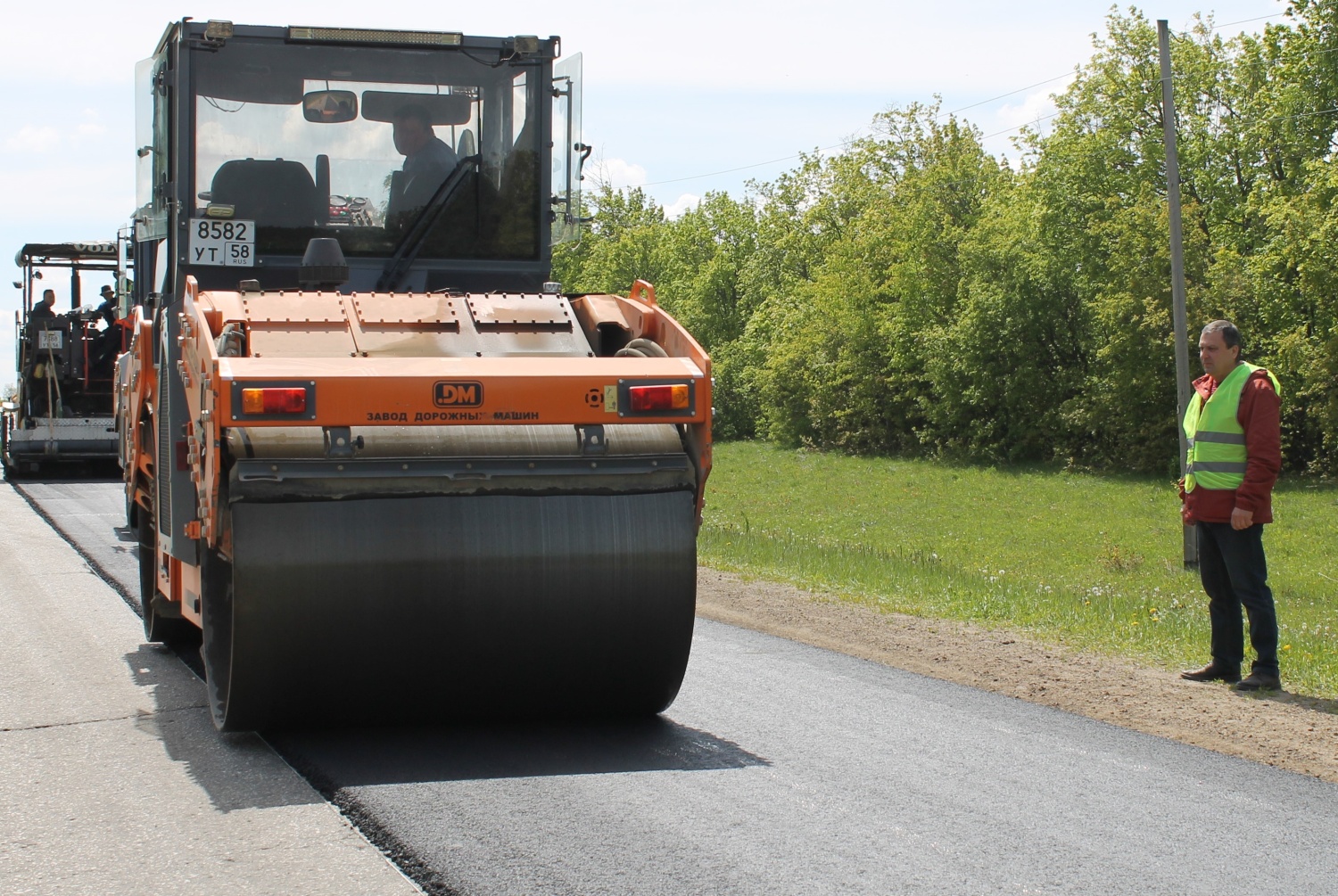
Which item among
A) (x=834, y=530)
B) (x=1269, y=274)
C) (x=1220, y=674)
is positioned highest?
(x=1269, y=274)

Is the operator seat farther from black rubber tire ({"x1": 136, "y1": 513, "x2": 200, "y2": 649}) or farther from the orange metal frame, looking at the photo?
black rubber tire ({"x1": 136, "y1": 513, "x2": 200, "y2": 649})

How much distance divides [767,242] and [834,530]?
113 ft

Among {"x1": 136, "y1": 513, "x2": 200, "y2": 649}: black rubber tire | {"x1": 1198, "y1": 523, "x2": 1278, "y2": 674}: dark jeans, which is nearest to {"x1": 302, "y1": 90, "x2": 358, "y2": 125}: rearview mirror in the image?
{"x1": 136, "y1": 513, "x2": 200, "y2": 649}: black rubber tire

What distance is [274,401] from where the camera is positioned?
17.4 ft

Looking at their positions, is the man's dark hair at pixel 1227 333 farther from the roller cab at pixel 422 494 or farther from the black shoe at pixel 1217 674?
the roller cab at pixel 422 494

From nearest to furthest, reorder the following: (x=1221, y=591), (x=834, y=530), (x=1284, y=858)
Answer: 1. (x=1284, y=858)
2. (x=1221, y=591)
3. (x=834, y=530)

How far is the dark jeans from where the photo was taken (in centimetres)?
731

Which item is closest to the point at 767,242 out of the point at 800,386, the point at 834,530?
the point at 800,386

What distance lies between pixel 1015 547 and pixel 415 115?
69.9ft

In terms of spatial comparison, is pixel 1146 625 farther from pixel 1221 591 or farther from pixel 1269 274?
pixel 1269 274

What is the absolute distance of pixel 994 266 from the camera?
43.7 meters

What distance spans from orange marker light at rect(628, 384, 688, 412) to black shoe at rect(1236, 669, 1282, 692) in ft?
11.2

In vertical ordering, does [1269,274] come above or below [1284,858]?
above

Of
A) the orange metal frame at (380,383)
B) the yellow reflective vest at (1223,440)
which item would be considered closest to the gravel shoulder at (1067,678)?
the yellow reflective vest at (1223,440)
